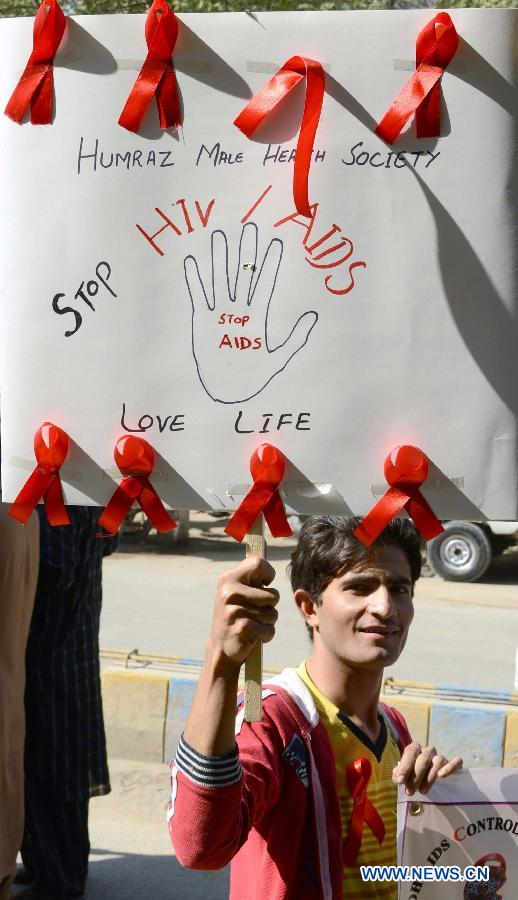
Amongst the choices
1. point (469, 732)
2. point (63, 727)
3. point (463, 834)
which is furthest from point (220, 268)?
point (469, 732)

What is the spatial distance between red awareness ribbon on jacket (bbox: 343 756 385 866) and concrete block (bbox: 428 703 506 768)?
361 centimetres

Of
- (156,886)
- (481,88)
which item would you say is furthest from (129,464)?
(156,886)

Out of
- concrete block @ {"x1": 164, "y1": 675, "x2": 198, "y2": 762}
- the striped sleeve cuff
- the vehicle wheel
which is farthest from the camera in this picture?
the vehicle wheel

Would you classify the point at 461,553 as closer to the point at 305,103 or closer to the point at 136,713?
the point at 136,713

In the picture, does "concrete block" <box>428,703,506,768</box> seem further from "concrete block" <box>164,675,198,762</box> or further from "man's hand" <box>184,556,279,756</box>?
"man's hand" <box>184,556,279,756</box>

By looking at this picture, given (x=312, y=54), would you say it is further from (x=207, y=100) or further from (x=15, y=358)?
(x=15, y=358)

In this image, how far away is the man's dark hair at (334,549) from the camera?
226 cm

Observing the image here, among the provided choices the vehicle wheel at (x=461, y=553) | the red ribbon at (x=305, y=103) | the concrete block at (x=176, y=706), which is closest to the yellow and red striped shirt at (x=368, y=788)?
the red ribbon at (x=305, y=103)

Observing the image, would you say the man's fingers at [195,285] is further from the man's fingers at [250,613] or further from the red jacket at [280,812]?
the red jacket at [280,812]

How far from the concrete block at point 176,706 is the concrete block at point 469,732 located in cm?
121

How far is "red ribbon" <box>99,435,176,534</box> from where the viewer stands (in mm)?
1901

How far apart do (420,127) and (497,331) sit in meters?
0.33

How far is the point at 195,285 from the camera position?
1898 millimetres

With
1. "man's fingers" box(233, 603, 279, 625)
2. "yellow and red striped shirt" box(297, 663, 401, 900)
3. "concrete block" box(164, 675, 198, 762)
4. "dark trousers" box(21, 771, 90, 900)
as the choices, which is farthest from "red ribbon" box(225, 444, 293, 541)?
"concrete block" box(164, 675, 198, 762)
